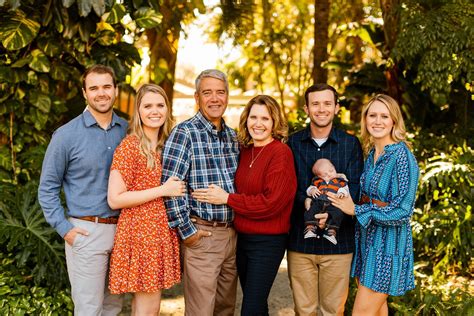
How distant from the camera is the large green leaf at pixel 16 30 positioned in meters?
5.12

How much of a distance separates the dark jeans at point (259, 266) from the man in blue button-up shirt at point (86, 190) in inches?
36.3

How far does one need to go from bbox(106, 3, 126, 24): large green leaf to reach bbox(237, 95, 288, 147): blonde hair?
7.01 ft

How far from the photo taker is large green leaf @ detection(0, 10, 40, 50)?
5121 mm

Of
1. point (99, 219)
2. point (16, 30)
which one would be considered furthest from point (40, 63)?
point (99, 219)

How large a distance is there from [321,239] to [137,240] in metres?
1.23

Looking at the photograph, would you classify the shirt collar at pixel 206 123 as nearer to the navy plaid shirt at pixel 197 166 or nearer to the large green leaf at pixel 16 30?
the navy plaid shirt at pixel 197 166

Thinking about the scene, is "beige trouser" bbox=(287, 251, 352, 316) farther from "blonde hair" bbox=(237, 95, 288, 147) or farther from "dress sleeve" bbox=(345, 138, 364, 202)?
"blonde hair" bbox=(237, 95, 288, 147)

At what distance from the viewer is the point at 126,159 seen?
3455mm

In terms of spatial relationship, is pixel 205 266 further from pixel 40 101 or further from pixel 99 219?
pixel 40 101

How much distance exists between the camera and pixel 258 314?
12.2ft

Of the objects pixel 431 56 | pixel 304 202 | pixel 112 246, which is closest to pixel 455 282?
pixel 431 56

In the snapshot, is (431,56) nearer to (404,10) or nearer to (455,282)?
(404,10)

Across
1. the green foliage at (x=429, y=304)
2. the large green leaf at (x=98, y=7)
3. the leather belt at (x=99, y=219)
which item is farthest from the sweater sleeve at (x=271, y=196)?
the large green leaf at (x=98, y=7)

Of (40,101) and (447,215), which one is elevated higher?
(40,101)
